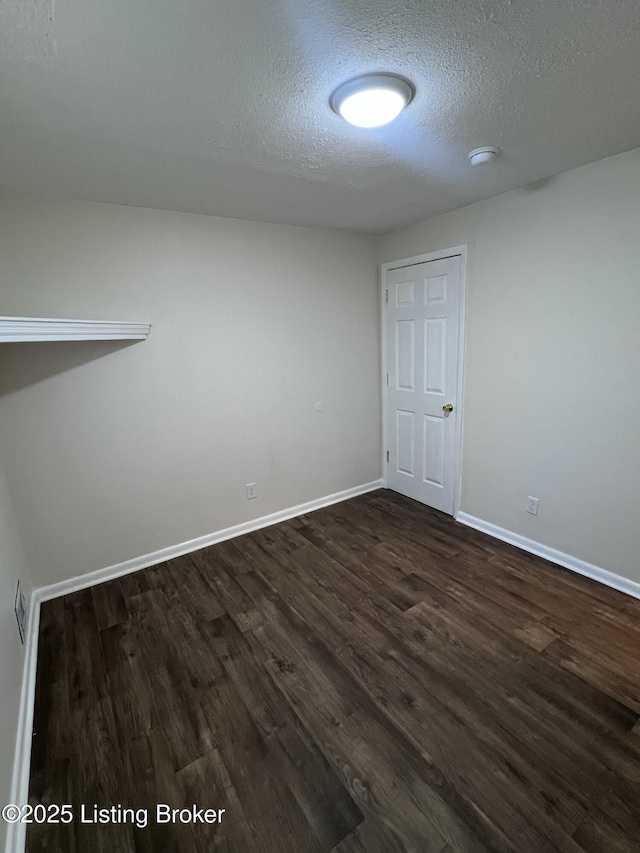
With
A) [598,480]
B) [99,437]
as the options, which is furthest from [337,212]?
[598,480]

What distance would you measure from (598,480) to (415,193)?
2.06m

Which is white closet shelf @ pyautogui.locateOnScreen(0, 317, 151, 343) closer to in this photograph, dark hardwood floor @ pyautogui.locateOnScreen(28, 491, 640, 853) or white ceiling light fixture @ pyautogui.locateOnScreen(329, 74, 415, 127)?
white ceiling light fixture @ pyautogui.locateOnScreen(329, 74, 415, 127)

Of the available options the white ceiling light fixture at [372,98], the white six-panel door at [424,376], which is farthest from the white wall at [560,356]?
the white ceiling light fixture at [372,98]

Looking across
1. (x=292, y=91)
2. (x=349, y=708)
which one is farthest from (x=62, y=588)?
(x=292, y=91)

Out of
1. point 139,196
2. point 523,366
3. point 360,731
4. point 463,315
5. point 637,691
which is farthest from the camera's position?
point 463,315

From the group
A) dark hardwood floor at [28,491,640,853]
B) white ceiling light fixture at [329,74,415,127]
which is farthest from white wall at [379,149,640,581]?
white ceiling light fixture at [329,74,415,127]

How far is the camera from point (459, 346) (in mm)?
2980

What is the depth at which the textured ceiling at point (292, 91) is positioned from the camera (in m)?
1.04

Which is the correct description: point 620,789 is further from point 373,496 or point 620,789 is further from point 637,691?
point 373,496

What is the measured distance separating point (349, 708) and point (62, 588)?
1.97 meters

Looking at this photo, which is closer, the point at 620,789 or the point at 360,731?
the point at 620,789

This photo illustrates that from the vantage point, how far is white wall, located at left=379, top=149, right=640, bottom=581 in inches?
82.9

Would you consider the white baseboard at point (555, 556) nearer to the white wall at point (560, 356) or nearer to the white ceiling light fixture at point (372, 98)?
the white wall at point (560, 356)

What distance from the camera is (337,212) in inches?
107
